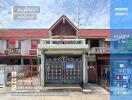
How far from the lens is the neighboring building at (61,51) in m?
18.1

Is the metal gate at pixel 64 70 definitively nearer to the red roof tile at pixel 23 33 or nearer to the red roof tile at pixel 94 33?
the red roof tile at pixel 94 33

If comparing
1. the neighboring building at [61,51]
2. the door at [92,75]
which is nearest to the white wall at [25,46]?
the neighboring building at [61,51]

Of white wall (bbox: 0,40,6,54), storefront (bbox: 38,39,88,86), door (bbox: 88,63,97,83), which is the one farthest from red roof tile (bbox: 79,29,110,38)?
storefront (bbox: 38,39,88,86)

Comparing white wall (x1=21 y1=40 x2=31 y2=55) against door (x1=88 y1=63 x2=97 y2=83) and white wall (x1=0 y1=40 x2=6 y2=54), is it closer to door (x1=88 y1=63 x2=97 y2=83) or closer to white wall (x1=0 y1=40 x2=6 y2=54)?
white wall (x1=0 y1=40 x2=6 y2=54)

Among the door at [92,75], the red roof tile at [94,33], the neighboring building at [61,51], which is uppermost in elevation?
the red roof tile at [94,33]

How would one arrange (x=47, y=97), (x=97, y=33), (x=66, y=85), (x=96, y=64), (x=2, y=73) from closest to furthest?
1. (x=47, y=97)
2. (x=66, y=85)
3. (x=2, y=73)
4. (x=96, y=64)
5. (x=97, y=33)

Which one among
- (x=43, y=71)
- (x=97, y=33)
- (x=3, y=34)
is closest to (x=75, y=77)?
(x=43, y=71)

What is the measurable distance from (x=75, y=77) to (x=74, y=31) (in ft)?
25.7

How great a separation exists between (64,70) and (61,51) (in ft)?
4.75

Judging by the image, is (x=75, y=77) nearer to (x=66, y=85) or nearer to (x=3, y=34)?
(x=66, y=85)

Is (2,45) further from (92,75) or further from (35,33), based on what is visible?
(92,75)

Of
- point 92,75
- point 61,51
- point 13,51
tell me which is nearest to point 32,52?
point 13,51

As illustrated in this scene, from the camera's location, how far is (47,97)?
14.1 m

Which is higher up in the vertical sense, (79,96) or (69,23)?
(69,23)
